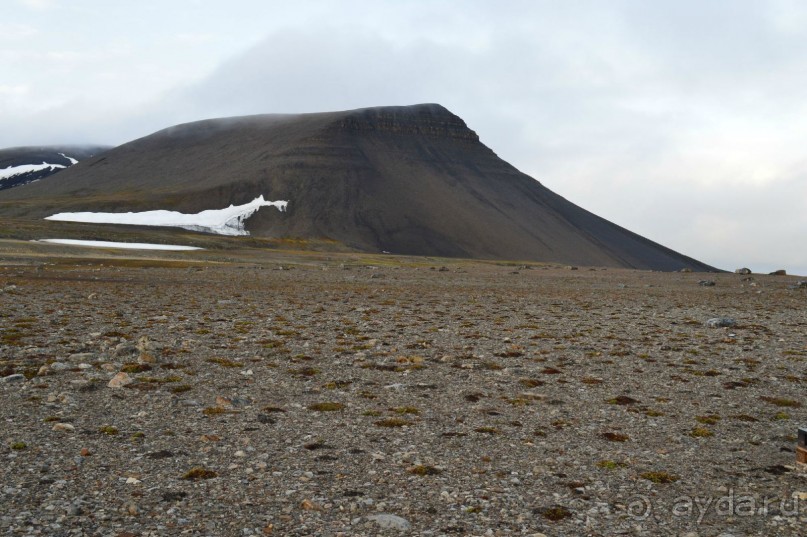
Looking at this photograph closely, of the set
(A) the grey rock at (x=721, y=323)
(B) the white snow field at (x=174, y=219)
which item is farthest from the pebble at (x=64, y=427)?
(B) the white snow field at (x=174, y=219)

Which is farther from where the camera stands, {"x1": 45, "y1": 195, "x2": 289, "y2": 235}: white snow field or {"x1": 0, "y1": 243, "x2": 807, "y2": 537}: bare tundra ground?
{"x1": 45, "y1": 195, "x2": 289, "y2": 235}: white snow field

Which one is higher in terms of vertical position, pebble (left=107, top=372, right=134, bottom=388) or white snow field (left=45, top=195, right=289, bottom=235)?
white snow field (left=45, top=195, right=289, bottom=235)

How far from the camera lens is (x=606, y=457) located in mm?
10836

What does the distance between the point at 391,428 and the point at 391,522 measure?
13.1ft

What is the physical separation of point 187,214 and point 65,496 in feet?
659

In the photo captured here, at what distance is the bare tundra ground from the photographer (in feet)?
28.0

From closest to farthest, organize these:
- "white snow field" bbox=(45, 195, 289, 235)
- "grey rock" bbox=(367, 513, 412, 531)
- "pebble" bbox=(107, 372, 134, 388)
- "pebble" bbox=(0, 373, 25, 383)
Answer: "grey rock" bbox=(367, 513, 412, 531)
"pebble" bbox=(0, 373, 25, 383)
"pebble" bbox=(107, 372, 134, 388)
"white snow field" bbox=(45, 195, 289, 235)

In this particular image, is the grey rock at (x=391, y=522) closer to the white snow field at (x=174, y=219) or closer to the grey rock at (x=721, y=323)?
the grey rock at (x=721, y=323)

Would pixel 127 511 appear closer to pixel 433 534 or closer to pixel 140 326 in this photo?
pixel 433 534

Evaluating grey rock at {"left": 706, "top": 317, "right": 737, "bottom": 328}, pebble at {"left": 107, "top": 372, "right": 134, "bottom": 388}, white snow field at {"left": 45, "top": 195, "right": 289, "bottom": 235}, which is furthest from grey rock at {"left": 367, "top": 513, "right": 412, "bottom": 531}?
white snow field at {"left": 45, "top": 195, "right": 289, "bottom": 235}

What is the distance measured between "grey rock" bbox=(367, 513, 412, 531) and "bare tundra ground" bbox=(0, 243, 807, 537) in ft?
0.13

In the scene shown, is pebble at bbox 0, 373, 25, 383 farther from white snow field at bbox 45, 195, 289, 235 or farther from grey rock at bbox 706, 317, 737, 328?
white snow field at bbox 45, 195, 289, 235

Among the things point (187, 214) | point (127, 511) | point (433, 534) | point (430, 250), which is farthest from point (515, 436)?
point (187, 214)

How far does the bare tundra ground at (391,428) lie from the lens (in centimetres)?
853
